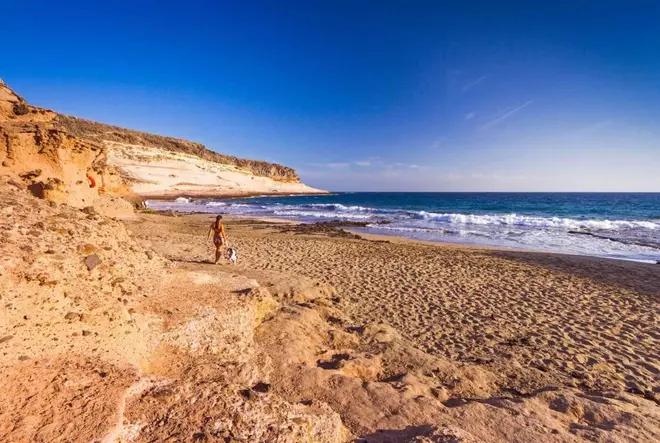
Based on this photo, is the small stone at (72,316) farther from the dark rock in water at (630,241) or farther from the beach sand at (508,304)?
the dark rock in water at (630,241)

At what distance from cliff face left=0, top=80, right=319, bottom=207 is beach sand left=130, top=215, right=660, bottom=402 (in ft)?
11.9

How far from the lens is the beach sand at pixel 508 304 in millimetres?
5453

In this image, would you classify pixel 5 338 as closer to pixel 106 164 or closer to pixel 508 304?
pixel 508 304

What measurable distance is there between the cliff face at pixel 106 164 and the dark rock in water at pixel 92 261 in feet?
12.6

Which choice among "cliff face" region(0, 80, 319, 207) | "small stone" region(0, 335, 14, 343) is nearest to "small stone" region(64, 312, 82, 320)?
"small stone" region(0, 335, 14, 343)

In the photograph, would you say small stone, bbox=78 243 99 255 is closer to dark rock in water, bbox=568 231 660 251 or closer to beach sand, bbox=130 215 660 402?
beach sand, bbox=130 215 660 402

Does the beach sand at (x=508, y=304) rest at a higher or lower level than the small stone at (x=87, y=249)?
lower

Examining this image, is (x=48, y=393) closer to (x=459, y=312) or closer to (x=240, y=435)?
(x=240, y=435)

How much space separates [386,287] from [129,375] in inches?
285

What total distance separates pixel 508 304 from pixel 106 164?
3036cm

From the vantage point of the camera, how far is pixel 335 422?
2846 millimetres

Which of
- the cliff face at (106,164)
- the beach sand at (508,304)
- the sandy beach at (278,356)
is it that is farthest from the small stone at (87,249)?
the beach sand at (508,304)

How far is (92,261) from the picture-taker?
4.57m

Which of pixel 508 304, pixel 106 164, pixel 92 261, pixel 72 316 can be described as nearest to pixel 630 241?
pixel 508 304
